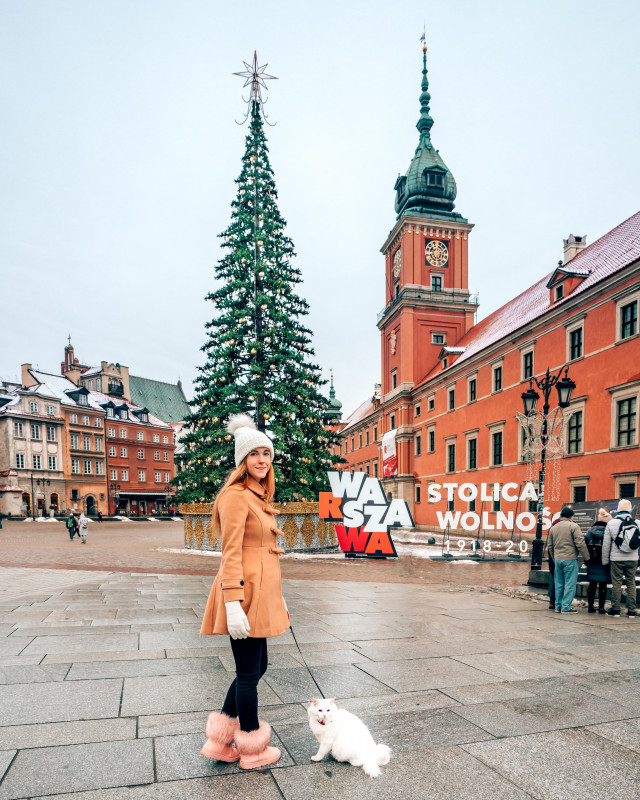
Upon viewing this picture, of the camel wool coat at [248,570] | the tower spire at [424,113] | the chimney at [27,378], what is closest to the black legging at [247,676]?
the camel wool coat at [248,570]

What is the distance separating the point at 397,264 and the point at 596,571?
138ft

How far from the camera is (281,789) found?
2846 mm

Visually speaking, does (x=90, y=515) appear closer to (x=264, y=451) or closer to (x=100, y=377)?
(x=100, y=377)

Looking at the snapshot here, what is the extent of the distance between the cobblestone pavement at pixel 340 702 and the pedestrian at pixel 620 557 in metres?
0.33

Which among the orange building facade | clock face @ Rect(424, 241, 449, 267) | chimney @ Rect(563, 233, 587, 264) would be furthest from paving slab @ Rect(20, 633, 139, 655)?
clock face @ Rect(424, 241, 449, 267)

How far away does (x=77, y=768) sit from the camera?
3010 millimetres

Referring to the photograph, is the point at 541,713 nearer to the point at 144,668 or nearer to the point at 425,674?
the point at 425,674

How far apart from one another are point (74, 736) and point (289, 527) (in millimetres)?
15679

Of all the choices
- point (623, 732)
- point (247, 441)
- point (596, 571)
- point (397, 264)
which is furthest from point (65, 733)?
point (397, 264)

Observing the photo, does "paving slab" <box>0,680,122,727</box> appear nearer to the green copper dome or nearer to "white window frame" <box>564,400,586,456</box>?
"white window frame" <box>564,400,586,456</box>

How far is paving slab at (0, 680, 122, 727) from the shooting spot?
374cm

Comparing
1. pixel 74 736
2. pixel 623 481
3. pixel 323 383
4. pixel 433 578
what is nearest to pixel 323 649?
pixel 74 736

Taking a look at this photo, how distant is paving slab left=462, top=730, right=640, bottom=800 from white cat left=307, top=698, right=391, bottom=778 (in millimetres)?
681

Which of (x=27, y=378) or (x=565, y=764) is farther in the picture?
(x=27, y=378)
